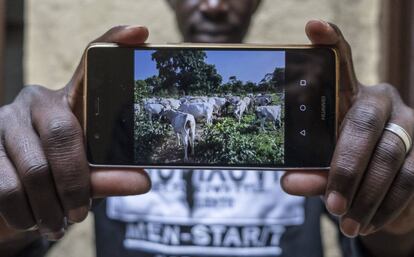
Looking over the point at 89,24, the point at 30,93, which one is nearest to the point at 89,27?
the point at 89,24

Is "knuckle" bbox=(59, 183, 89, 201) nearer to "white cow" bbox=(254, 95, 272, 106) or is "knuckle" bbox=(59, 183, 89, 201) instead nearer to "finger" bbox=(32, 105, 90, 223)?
"finger" bbox=(32, 105, 90, 223)

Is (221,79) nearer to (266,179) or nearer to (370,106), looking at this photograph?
(370,106)

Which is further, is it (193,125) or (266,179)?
(266,179)

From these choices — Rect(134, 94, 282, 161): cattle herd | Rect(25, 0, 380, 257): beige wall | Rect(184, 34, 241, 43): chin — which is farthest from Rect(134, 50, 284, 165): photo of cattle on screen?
Rect(25, 0, 380, 257): beige wall

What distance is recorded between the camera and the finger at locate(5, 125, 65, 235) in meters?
0.81

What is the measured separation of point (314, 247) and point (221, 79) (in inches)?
23.0

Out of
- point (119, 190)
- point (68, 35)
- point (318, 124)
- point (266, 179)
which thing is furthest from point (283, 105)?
point (68, 35)

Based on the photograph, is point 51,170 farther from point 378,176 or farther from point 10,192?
point 378,176

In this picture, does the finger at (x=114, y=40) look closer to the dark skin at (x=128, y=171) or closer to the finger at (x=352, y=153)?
the dark skin at (x=128, y=171)

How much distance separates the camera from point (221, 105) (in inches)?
33.4

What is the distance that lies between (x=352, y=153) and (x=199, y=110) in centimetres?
19

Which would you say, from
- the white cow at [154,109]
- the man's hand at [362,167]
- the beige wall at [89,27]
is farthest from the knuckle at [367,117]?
the beige wall at [89,27]

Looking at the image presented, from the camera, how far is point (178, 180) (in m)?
1.34

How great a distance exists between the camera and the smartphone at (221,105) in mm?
844
